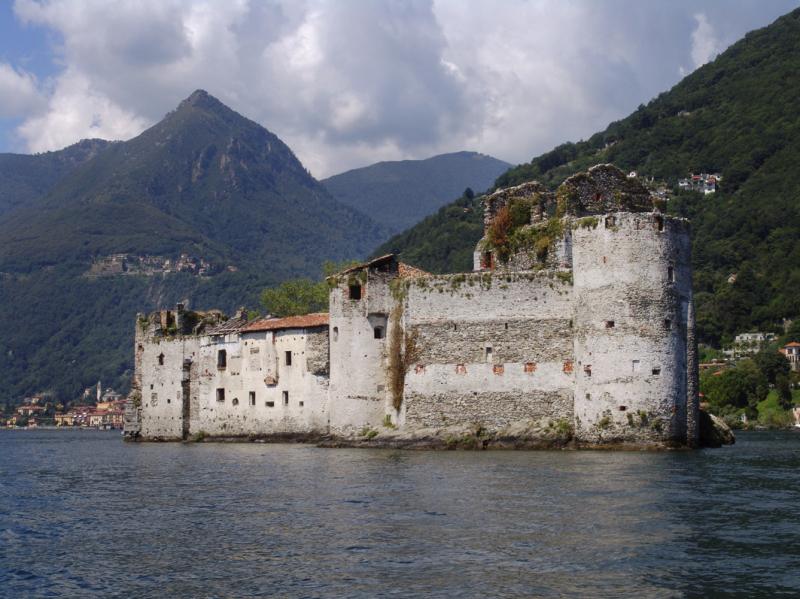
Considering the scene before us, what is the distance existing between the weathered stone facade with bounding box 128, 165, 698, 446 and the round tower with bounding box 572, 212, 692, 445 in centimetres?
6

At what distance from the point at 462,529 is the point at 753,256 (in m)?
131

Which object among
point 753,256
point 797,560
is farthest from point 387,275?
point 753,256

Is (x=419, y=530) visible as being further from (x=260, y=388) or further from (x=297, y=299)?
(x=297, y=299)

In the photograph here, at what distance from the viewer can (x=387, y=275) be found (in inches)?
2175

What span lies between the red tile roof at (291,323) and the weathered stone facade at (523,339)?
15 cm

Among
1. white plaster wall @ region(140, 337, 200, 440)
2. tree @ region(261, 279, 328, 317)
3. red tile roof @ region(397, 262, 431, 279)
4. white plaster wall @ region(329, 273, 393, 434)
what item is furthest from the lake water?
tree @ region(261, 279, 328, 317)

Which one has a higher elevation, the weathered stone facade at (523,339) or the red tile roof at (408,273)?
the red tile roof at (408,273)

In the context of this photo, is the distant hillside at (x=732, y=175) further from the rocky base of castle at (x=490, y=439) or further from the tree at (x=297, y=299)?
the rocky base of castle at (x=490, y=439)

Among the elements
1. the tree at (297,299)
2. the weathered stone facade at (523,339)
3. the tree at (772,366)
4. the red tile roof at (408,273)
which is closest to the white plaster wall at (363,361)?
the weathered stone facade at (523,339)

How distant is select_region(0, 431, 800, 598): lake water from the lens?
2142 centimetres

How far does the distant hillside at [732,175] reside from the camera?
14262 cm

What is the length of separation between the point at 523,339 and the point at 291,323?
1613 centimetres

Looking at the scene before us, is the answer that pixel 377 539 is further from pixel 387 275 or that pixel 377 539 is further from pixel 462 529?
pixel 387 275

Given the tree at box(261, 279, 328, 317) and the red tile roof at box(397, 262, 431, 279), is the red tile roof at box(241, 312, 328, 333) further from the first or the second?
the tree at box(261, 279, 328, 317)
